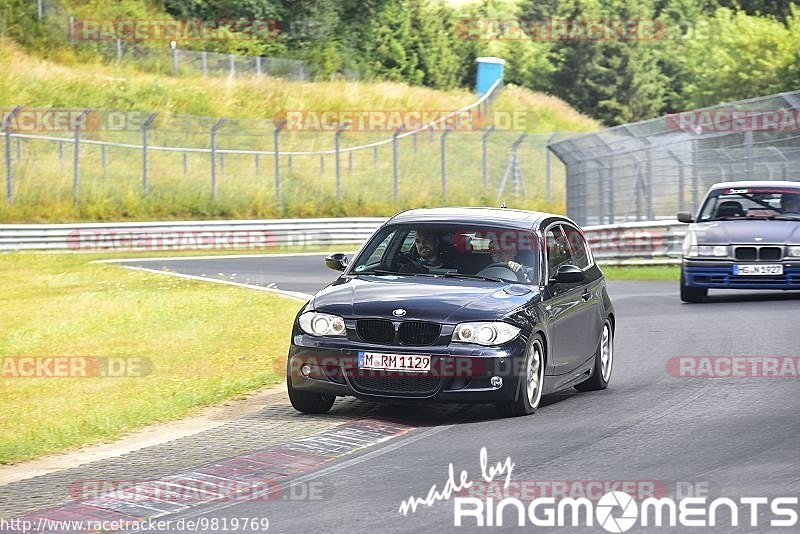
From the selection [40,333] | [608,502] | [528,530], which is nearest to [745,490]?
[608,502]

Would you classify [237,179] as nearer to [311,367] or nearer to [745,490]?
[311,367]

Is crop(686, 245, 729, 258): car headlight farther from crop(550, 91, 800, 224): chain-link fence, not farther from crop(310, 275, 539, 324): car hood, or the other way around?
crop(310, 275, 539, 324): car hood

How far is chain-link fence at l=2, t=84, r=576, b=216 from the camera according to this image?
41.2 meters

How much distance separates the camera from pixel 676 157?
3284 centimetres

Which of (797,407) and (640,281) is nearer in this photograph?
(797,407)

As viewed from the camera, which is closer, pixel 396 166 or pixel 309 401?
pixel 309 401

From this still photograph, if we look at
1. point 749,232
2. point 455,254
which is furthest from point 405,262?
point 749,232

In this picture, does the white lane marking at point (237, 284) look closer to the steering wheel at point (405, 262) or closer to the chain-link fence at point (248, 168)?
the steering wheel at point (405, 262)

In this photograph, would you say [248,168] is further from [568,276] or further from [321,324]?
[321,324]

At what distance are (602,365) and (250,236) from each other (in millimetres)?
27252

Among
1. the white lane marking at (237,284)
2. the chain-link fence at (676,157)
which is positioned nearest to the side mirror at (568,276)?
the white lane marking at (237,284)

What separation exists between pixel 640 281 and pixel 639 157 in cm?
832

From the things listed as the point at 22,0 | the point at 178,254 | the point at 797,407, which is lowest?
the point at 178,254

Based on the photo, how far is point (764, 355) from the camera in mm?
14484
